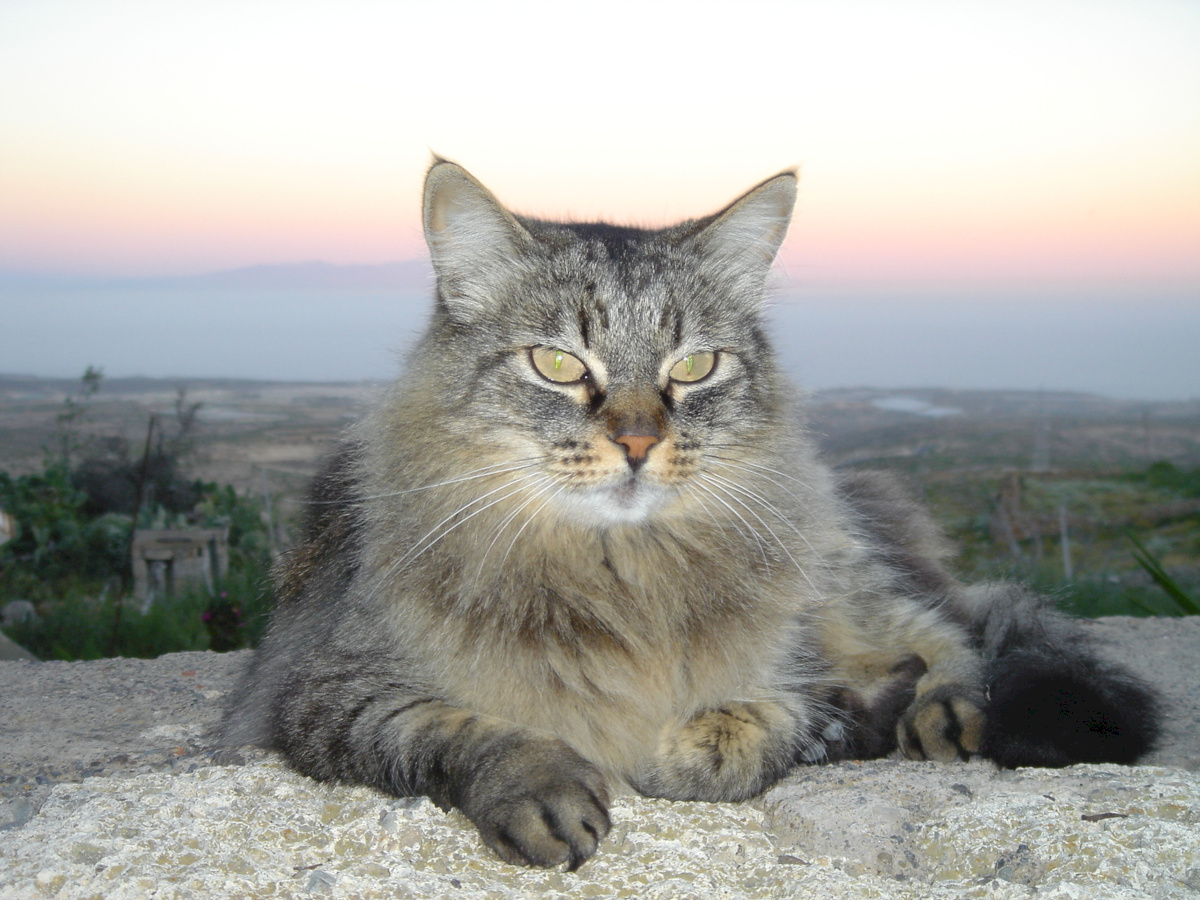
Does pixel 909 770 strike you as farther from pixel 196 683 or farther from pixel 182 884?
pixel 196 683

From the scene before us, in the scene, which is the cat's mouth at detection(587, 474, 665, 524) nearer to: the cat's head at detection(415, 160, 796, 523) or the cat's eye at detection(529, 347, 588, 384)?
the cat's head at detection(415, 160, 796, 523)

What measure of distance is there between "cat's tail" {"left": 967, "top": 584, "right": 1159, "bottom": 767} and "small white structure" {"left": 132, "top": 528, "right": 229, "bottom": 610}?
4.82m

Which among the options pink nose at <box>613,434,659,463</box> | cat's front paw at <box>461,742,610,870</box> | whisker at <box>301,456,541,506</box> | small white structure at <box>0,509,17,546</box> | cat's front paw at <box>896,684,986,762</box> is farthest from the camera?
small white structure at <box>0,509,17,546</box>

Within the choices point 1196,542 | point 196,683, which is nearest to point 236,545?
point 196,683

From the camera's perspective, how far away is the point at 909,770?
2473 millimetres

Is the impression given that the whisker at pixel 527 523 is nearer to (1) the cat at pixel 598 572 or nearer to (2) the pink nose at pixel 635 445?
(1) the cat at pixel 598 572

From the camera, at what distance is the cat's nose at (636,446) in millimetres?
2125

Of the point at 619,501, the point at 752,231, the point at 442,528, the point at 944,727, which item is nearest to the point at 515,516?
the point at 442,528

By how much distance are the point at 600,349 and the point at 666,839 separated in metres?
1.19

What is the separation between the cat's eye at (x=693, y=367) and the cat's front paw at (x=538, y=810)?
101 centimetres

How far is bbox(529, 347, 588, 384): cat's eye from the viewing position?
2.33m

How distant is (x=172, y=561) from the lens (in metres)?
6.02

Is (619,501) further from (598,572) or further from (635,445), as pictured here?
(598,572)

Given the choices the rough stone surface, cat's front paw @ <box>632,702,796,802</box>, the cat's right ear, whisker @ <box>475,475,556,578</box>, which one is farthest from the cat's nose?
the rough stone surface
